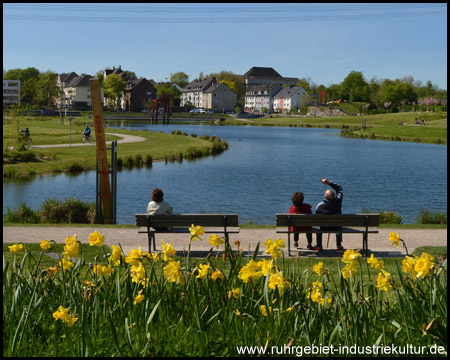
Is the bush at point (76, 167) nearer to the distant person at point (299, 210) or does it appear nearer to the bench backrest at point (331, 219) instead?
the distant person at point (299, 210)

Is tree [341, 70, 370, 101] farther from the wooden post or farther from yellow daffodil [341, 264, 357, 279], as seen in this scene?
yellow daffodil [341, 264, 357, 279]

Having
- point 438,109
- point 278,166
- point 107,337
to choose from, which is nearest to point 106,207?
point 107,337

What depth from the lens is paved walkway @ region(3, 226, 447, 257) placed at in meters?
12.5

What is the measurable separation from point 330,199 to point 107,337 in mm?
8049

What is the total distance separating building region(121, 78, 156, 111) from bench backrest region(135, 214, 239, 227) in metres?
166

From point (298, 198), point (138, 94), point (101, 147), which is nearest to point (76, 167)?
point (101, 147)

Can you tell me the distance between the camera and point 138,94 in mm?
→ 176500

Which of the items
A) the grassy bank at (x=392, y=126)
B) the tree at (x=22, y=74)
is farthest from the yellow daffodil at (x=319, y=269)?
the tree at (x=22, y=74)

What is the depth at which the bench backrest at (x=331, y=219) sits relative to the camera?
11.9 meters

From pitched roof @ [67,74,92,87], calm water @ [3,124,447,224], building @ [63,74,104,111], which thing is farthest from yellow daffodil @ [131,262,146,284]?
pitched roof @ [67,74,92,87]

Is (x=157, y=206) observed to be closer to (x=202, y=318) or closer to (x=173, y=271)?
(x=202, y=318)

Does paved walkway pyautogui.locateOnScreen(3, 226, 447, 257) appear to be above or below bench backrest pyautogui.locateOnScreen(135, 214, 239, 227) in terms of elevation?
below

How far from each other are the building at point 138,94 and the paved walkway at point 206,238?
535 feet

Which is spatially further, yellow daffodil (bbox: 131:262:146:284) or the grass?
yellow daffodil (bbox: 131:262:146:284)
